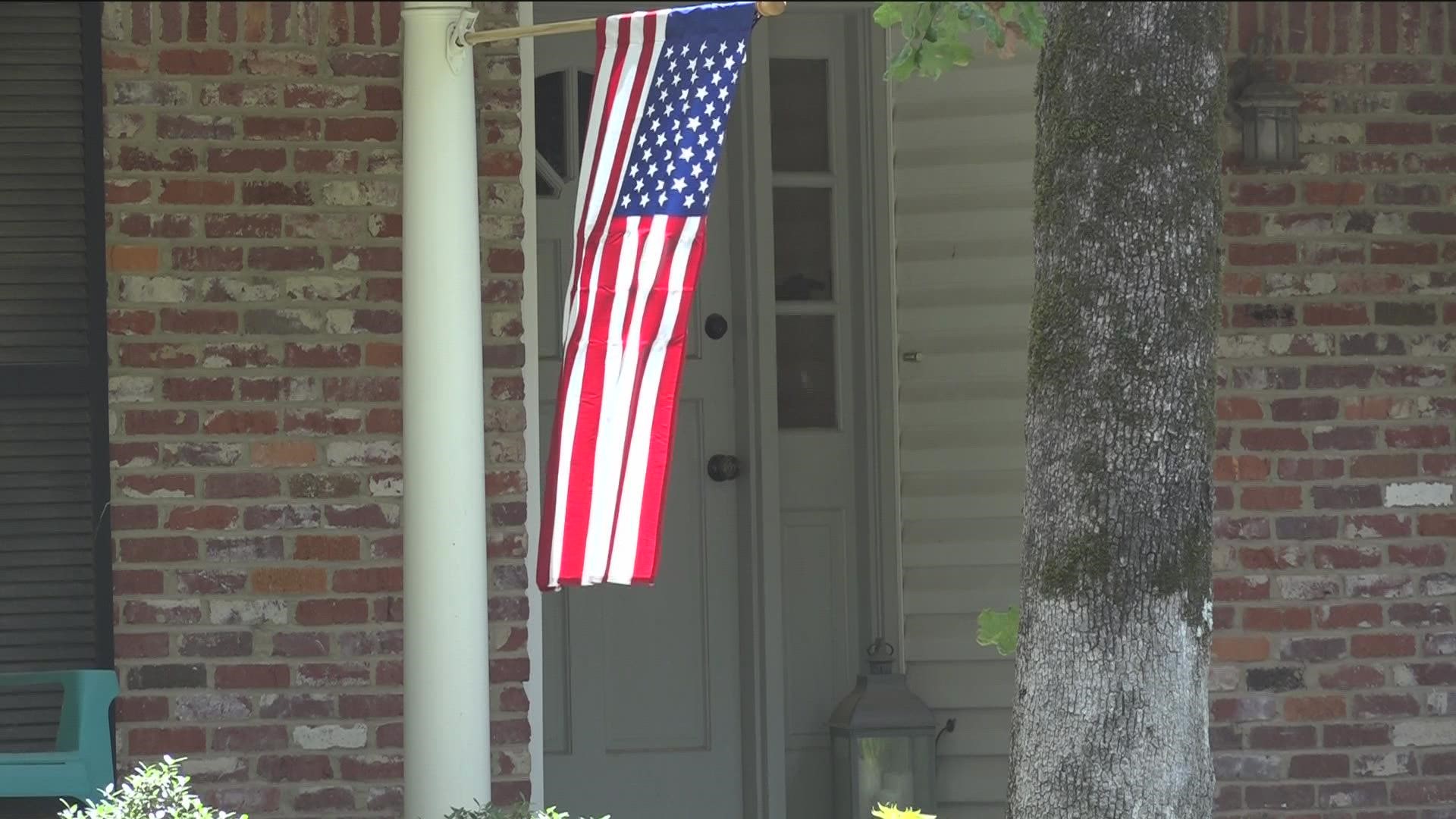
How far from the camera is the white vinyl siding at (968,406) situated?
19.1 feet

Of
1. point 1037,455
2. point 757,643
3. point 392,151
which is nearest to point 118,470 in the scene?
point 392,151

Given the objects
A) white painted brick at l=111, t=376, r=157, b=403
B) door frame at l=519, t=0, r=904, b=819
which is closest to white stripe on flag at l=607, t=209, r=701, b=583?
white painted brick at l=111, t=376, r=157, b=403

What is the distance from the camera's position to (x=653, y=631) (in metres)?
6.00

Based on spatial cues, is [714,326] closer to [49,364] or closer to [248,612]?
[248,612]

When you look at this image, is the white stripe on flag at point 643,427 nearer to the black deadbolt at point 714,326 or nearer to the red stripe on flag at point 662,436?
the red stripe on flag at point 662,436

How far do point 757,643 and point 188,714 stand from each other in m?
1.81

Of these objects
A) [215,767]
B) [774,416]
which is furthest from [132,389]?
[774,416]

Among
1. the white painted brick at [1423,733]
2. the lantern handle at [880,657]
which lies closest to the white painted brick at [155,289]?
the lantern handle at [880,657]

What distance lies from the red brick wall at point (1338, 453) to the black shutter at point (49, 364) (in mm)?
3081

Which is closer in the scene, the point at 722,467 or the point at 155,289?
the point at 155,289

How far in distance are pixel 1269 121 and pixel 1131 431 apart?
227 centimetres

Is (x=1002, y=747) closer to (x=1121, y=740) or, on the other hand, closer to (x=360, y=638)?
(x=360, y=638)

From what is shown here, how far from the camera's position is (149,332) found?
490 centimetres

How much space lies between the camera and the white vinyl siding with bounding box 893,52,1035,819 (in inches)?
230
